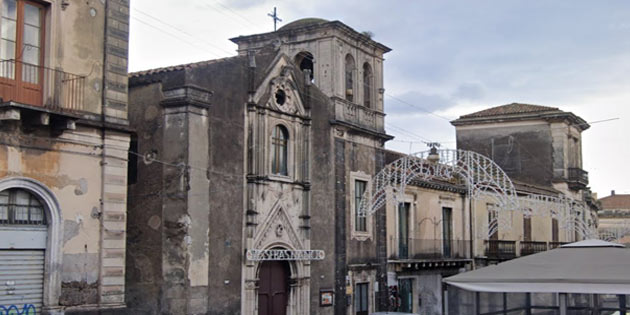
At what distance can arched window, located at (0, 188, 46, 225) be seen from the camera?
15164mm

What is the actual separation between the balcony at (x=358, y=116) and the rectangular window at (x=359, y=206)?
6.02ft

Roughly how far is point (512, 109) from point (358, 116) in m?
21.9

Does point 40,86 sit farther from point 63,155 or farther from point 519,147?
point 519,147

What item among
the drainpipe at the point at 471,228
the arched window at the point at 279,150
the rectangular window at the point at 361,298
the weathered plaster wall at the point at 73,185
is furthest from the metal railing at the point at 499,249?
the weathered plaster wall at the point at 73,185

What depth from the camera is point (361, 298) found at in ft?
85.5

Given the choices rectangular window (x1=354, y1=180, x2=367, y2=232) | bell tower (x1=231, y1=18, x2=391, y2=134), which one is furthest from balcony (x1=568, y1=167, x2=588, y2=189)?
rectangular window (x1=354, y1=180, x2=367, y2=232)

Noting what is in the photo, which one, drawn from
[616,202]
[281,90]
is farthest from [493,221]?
[616,202]

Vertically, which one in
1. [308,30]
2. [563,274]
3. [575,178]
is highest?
[308,30]

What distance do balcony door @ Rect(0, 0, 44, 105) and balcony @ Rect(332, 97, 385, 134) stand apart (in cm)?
1099

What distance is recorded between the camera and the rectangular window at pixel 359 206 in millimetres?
25984

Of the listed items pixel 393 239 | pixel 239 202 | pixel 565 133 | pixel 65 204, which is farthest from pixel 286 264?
pixel 565 133

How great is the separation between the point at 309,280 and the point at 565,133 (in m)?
25.7

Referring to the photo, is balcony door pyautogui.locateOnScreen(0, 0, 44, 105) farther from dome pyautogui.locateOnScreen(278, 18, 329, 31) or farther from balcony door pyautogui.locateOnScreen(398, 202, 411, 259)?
balcony door pyautogui.locateOnScreen(398, 202, 411, 259)

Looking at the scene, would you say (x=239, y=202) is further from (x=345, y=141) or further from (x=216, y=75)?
(x=345, y=141)
